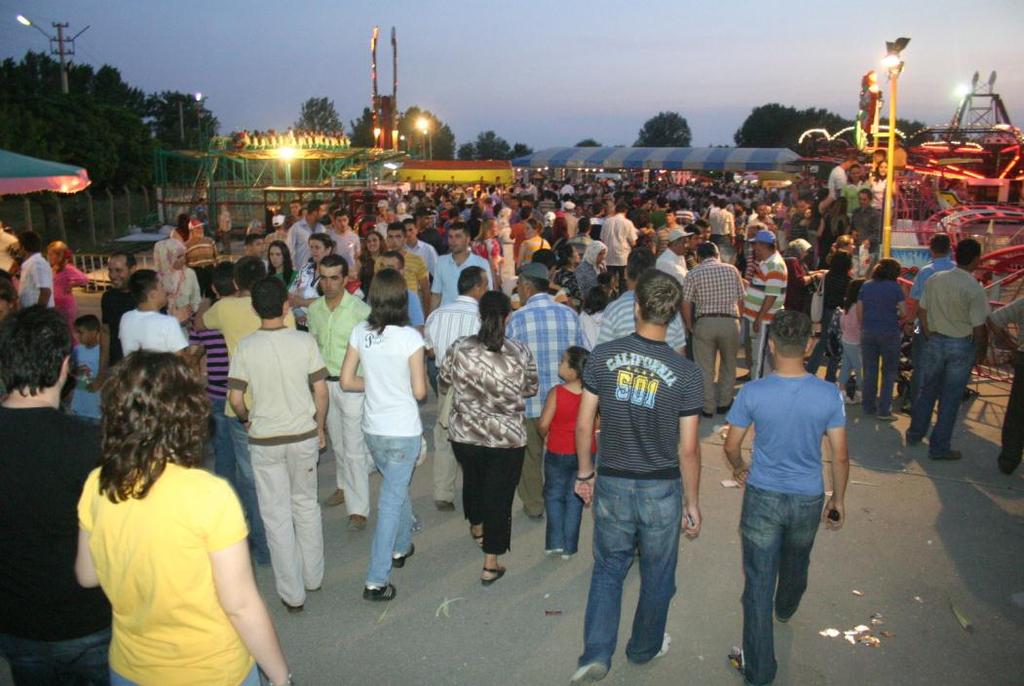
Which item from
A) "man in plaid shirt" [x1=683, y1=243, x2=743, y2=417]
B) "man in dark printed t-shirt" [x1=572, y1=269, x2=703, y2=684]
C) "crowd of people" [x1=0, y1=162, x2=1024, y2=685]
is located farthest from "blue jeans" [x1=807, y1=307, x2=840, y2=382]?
"man in dark printed t-shirt" [x1=572, y1=269, x2=703, y2=684]

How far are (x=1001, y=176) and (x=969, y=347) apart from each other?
462 inches

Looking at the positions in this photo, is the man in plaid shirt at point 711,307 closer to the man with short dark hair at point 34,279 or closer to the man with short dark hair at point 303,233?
the man with short dark hair at point 303,233

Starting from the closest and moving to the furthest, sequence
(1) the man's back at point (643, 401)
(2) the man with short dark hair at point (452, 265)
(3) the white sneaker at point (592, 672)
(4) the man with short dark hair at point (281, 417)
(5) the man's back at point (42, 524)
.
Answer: (5) the man's back at point (42, 524), (1) the man's back at point (643, 401), (3) the white sneaker at point (592, 672), (4) the man with short dark hair at point (281, 417), (2) the man with short dark hair at point (452, 265)

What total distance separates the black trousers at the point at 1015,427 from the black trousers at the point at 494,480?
15.2 ft

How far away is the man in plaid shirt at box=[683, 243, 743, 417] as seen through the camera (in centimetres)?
834

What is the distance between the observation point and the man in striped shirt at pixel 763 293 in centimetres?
884

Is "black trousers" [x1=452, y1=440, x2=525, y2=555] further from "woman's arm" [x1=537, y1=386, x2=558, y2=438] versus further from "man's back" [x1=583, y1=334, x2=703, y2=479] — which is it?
"man's back" [x1=583, y1=334, x2=703, y2=479]

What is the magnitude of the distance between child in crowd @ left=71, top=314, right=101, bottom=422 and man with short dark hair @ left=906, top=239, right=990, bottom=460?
7.02 m

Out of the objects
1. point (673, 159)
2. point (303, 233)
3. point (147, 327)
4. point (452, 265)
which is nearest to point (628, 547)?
point (147, 327)

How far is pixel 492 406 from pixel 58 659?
268cm

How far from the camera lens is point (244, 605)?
2.45m

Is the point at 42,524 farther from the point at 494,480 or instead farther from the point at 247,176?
the point at 247,176

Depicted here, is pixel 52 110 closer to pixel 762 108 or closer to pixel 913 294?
pixel 913 294

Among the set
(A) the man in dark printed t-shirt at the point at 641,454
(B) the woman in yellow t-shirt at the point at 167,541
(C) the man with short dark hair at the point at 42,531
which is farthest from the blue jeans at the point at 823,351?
(C) the man with short dark hair at the point at 42,531
